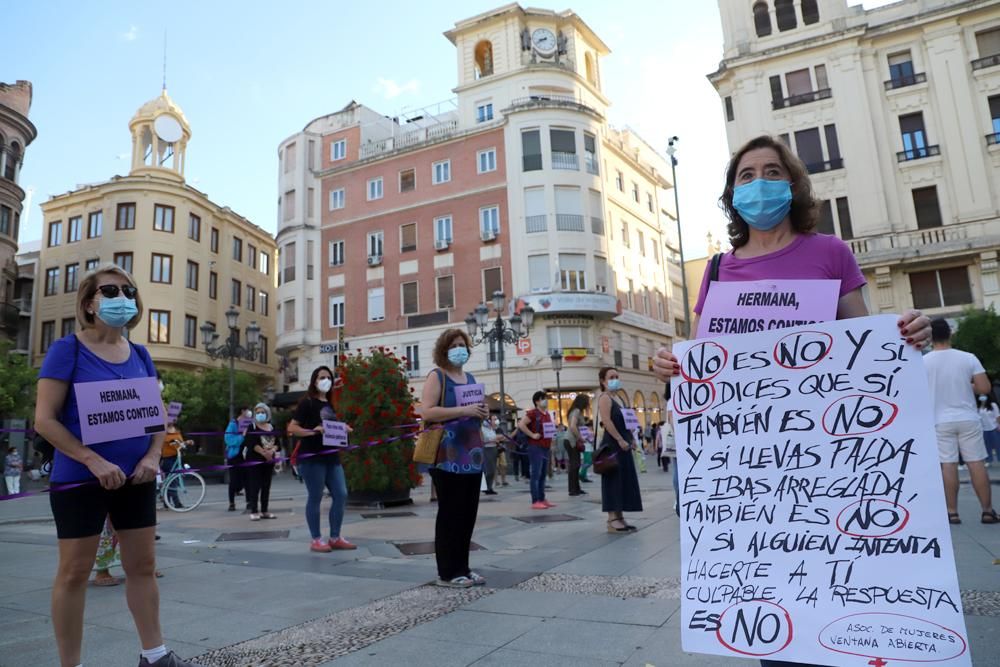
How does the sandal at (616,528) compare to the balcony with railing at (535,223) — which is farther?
the balcony with railing at (535,223)

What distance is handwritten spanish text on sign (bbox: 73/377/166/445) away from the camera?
311 centimetres

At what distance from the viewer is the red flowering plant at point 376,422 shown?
11070 mm

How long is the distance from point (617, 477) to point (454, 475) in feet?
10.3

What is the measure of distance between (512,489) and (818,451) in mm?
14483

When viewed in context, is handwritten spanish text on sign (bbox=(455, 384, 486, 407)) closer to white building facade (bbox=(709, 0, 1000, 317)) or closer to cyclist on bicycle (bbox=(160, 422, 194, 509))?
cyclist on bicycle (bbox=(160, 422, 194, 509))

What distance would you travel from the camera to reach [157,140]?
42688mm

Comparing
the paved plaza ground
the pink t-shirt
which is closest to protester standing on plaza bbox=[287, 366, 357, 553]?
the paved plaza ground

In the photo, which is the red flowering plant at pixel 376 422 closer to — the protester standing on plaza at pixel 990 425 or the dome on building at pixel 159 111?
the protester standing on plaza at pixel 990 425

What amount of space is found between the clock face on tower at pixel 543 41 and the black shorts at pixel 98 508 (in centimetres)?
3842

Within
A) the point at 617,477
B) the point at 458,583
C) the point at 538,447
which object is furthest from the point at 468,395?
the point at 538,447

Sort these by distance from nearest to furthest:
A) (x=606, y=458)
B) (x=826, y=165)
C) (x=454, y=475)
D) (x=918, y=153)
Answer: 1. (x=454, y=475)
2. (x=606, y=458)
3. (x=918, y=153)
4. (x=826, y=165)

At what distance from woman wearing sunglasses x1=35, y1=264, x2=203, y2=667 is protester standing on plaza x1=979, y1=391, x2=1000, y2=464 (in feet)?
43.3

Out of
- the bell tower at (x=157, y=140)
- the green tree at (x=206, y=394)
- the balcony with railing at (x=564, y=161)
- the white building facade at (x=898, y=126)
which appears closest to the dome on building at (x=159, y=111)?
the bell tower at (x=157, y=140)

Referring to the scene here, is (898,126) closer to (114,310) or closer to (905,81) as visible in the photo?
(905,81)
